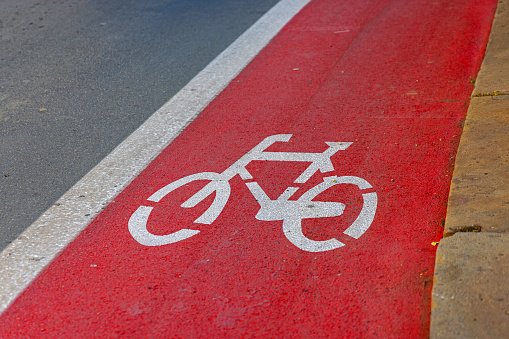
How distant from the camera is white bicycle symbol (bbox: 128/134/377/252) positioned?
12.6ft

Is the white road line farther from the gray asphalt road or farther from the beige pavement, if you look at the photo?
the beige pavement

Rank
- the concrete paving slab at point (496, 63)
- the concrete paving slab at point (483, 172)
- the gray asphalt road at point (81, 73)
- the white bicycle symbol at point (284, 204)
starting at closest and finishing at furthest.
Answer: the concrete paving slab at point (483, 172), the white bicycle symbol at point (284, 204), the gray asphalt road at point (81, 73), the concrete paving slab at point (496, 63)

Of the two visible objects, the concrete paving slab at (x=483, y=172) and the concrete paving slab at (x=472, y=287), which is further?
the concrete paving slab at (x=483, y=172)

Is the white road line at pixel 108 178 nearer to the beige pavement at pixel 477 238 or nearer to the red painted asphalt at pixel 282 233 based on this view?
the red painted asphalt at pixel 282 233

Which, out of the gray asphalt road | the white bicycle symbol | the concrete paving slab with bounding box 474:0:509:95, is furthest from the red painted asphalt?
the gray asphalt road

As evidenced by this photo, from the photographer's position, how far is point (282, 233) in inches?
151

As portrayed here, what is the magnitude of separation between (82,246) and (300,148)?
7.02ft

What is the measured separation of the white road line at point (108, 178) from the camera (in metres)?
3.73

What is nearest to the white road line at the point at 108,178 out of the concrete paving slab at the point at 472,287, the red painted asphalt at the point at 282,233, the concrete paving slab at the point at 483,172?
the red painted asphalt at the point at 282,233

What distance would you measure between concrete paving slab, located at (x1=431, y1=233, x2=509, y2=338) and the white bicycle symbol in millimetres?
681

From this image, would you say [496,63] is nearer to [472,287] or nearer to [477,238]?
[477,238]

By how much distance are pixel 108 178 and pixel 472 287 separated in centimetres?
310

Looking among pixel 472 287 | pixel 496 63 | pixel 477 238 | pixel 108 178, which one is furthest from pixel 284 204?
pixel 496 63

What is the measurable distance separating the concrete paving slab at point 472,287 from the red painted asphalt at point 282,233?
12 cm
